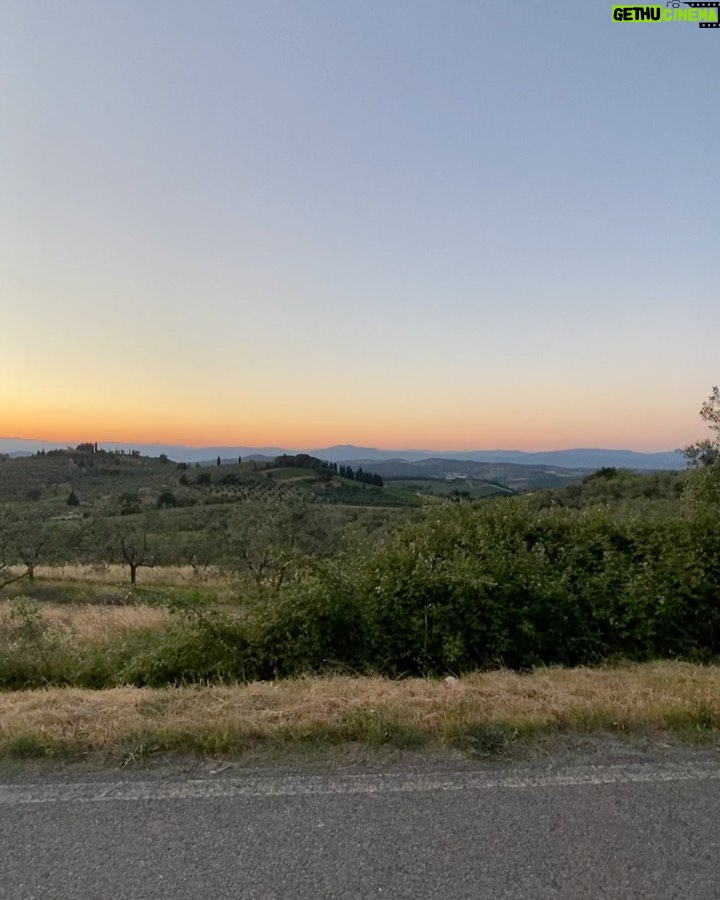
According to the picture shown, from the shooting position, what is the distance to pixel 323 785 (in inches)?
119

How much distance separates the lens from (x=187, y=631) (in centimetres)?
590

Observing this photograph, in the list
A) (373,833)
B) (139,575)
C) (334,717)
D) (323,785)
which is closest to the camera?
(373,833)

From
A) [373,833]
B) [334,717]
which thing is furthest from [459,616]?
[373,833]

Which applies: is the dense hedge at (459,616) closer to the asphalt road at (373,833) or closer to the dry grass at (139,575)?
the asphalt road at (373,833)

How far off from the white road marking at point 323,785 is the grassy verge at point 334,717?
0.29 metres

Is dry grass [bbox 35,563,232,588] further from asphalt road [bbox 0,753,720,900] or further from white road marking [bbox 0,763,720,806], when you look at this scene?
asphalt road [bbox 0,753,720,900]

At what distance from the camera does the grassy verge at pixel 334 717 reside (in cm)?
341

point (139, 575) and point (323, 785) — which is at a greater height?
point (323, 785)

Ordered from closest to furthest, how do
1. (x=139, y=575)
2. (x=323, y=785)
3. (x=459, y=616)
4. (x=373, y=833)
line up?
(x=373, y=833) → (x=323, y=785) → (x=459, y=616) → (x=139, y=575)

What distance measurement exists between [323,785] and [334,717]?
0.65 m

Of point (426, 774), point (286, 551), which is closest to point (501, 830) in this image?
point (426, 774)

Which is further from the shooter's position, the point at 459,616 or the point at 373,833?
the point at 459,616

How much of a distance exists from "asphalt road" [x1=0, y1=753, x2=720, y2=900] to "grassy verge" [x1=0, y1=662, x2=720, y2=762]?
26cm

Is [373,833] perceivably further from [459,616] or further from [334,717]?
[459,616]
